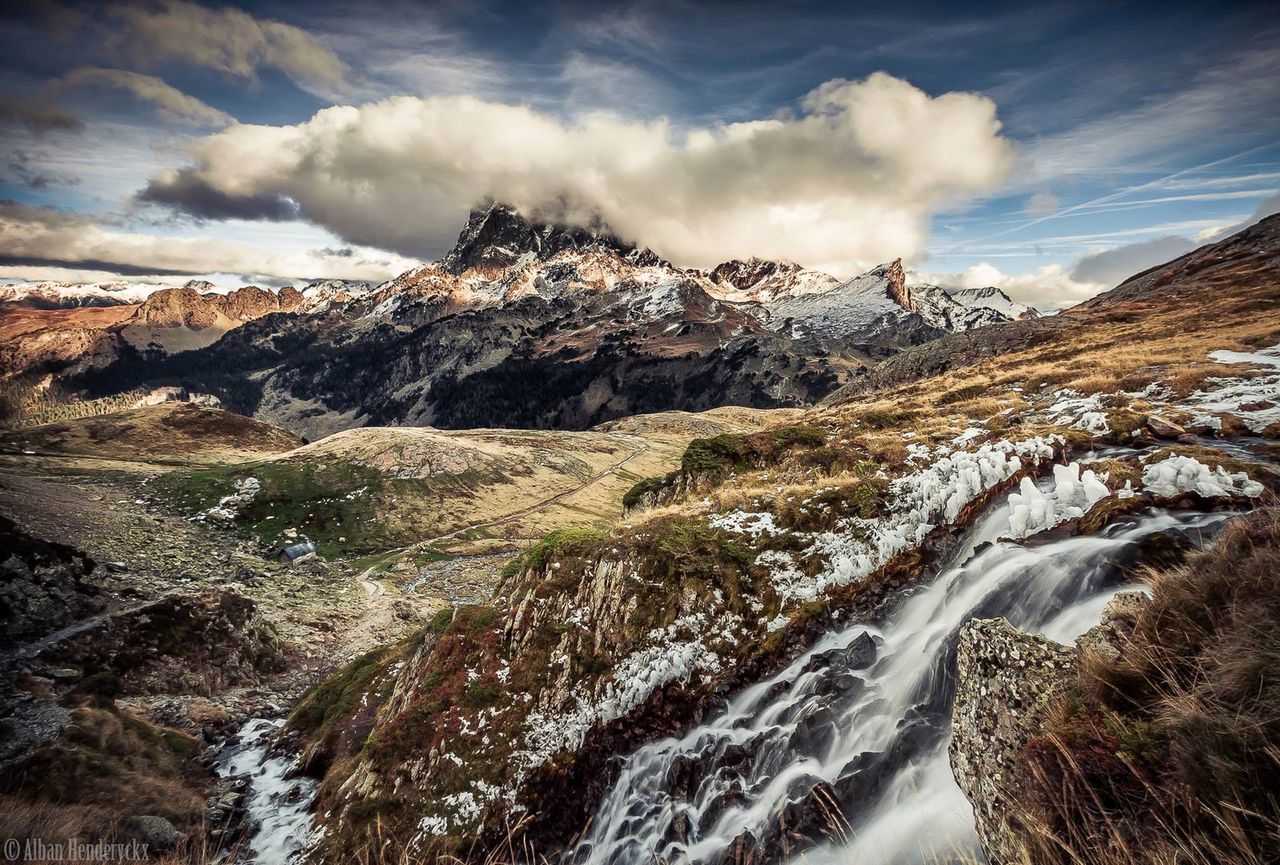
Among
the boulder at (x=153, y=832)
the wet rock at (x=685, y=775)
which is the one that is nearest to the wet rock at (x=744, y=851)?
the wet rock at (x=685, y=775)

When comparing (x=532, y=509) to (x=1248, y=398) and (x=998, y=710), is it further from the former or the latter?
(x=998, y=710)

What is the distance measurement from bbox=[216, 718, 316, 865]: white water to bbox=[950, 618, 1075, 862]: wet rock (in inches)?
777

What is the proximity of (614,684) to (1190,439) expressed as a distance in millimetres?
22864

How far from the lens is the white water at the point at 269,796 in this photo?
18.0 m

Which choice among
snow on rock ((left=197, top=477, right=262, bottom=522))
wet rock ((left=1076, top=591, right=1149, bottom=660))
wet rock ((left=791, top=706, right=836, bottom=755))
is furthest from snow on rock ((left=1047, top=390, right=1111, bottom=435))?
snow on rock ((left=197, top=477, right=262, bottom=522))

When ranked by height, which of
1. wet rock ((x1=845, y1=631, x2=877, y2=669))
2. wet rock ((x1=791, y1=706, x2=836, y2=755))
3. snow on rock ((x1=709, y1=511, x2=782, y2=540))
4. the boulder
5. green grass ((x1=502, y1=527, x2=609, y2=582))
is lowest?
the boulder

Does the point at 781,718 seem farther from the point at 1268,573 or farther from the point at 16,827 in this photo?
the point at 16,827

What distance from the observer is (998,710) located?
8.45 m

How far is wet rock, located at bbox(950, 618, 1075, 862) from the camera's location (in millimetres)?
7535

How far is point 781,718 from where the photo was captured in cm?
1412

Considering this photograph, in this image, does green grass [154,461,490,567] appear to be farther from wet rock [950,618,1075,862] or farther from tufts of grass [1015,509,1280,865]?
tufts of grass [1015,509,1280,865]

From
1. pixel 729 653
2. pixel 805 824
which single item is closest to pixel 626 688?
pixel 729 653

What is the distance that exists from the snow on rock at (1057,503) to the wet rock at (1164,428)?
18.2 feet

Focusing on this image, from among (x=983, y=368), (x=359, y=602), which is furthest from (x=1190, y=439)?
(x=359, y=602)
